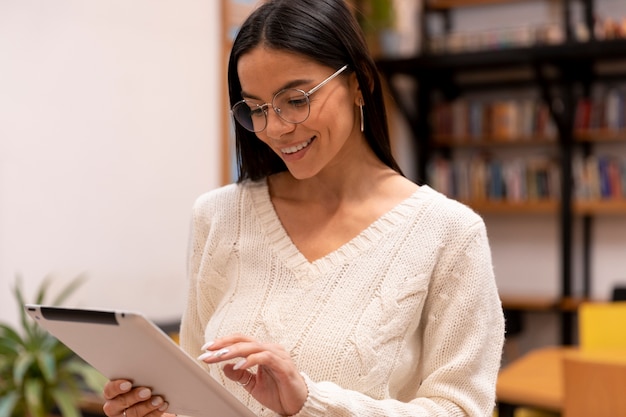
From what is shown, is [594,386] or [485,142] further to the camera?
[485,142]

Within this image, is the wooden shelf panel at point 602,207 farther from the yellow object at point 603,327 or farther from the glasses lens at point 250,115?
the glasses lens at point 250,115

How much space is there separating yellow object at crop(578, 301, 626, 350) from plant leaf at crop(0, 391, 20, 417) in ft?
7.56

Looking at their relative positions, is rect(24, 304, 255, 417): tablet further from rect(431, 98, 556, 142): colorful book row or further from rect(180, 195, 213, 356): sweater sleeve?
rect(431, 98, 556, 142): colorful book row

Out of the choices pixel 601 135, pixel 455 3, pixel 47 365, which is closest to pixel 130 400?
pixel 47 365

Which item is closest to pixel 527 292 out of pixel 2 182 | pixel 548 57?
pixel 548 57

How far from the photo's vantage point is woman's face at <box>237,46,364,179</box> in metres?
1.47

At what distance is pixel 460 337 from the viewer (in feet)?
4.99

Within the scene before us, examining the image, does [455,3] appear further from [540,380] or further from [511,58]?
[540,380]

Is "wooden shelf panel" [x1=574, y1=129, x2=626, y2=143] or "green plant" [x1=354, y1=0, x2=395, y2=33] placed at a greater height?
"green plant" [x1=354, y1=0, x2=395, y2=33]

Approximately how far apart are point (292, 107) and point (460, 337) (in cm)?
48

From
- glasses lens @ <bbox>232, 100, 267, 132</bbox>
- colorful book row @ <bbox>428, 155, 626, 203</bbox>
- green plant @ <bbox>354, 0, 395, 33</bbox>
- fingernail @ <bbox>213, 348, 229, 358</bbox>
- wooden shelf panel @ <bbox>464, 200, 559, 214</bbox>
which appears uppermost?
green plant @ <bbox>354, 0, 395, 33</bbox>

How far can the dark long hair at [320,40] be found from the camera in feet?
4.85

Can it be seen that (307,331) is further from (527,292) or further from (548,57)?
(527,292)

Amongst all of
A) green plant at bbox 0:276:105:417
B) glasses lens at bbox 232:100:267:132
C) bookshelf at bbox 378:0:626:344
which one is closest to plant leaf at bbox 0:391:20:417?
green plant at bbox 0:276:105:417
